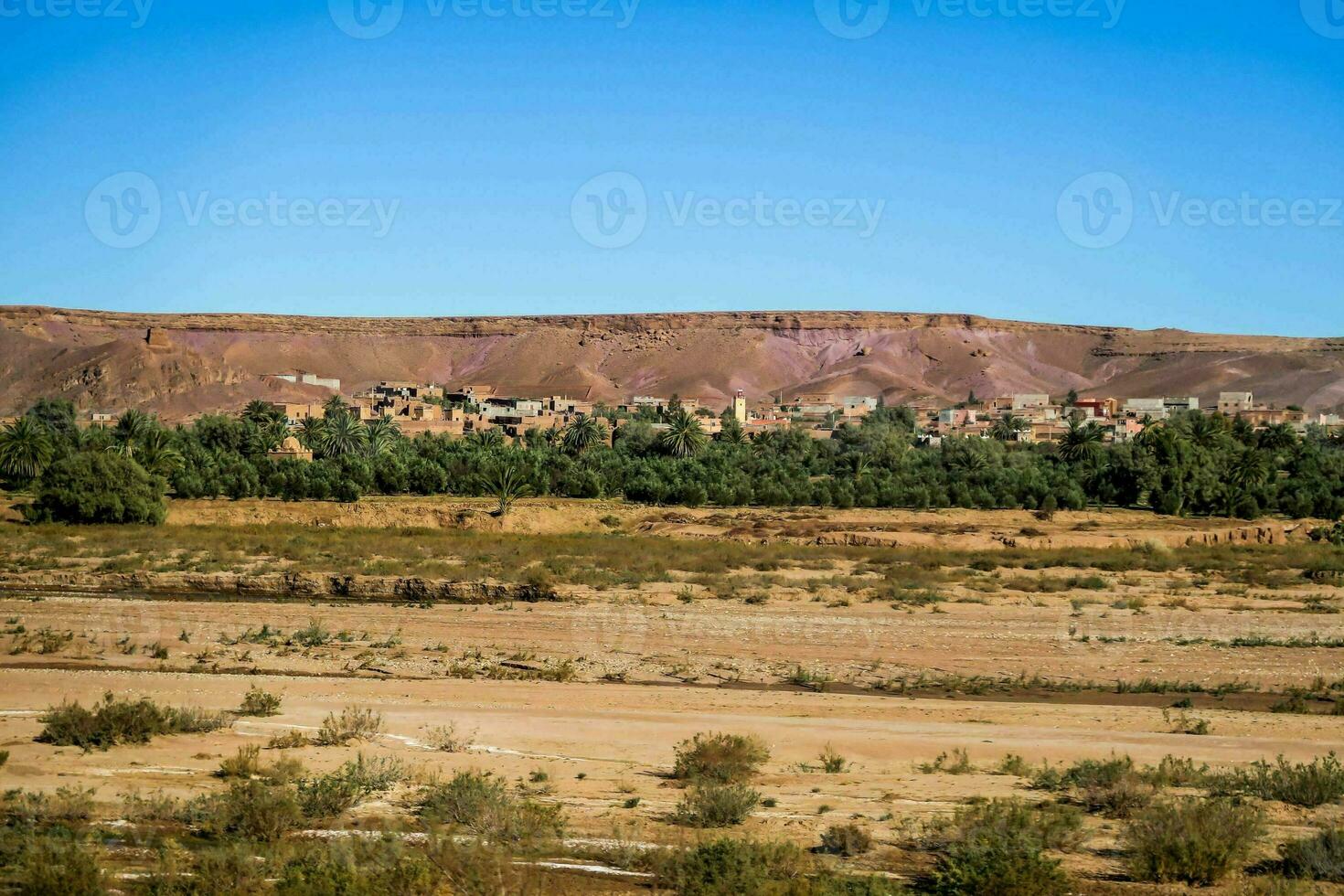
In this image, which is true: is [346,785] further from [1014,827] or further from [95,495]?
Answer: [95,495]

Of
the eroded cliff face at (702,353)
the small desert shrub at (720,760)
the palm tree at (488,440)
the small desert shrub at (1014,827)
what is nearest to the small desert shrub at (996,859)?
the small desert shrub at (1014,827)

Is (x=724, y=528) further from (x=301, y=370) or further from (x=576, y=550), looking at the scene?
(x=301, y=370)

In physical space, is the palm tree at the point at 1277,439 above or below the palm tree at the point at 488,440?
above

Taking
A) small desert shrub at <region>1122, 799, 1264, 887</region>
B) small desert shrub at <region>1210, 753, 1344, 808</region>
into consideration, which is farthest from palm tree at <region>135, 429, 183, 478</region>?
small desert shrub at <region>1122, 799, 1264, 887</region>

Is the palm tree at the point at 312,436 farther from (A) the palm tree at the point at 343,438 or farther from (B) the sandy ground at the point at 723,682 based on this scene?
(B) the sandy ground at the point at 723,682

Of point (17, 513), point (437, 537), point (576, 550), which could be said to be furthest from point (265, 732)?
point (17, 513)

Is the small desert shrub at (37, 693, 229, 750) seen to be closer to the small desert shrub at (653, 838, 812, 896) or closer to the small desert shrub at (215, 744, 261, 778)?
the small desert shrub at (215, 744, 261, 778)
